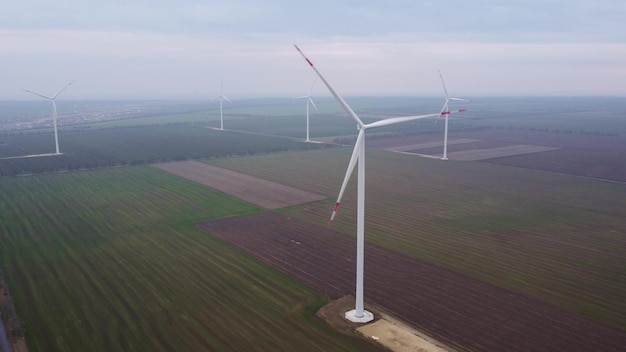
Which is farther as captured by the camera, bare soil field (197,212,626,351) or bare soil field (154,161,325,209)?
bare soil field (154,161,325,209)

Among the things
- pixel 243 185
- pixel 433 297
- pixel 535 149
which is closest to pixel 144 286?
pixel 433 297

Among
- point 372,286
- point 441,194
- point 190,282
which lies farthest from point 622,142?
point 190,282

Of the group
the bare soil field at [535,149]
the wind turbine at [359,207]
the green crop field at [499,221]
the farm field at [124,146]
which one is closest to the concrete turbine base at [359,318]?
the wind turbine at [359,207]

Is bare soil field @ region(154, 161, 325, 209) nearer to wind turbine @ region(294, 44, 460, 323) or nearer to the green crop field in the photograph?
the green crop field

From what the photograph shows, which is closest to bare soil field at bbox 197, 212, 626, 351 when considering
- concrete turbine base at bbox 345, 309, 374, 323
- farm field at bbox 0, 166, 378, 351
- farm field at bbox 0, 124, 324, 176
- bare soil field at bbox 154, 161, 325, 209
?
concrete turbine base at bbox 345, 309, 374, 323

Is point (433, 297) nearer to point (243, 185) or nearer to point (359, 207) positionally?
point (359, 207)

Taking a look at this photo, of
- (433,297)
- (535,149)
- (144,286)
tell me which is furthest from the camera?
(535,149)

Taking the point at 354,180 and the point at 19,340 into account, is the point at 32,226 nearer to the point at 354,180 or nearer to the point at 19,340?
the point at 19,340
